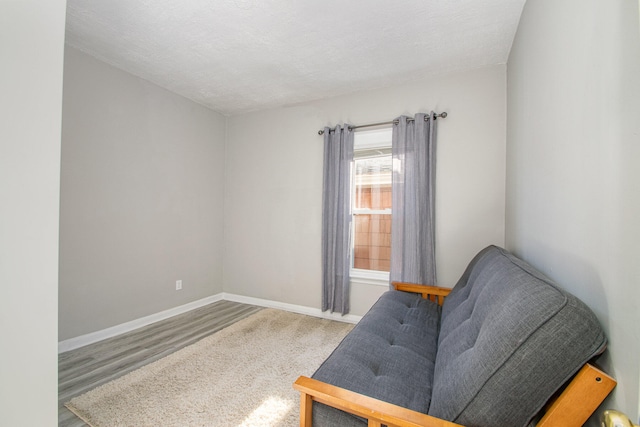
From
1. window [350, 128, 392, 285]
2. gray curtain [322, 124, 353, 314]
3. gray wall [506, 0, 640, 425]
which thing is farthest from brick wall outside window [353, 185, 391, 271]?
gray wall [506, 0, 640, 425]

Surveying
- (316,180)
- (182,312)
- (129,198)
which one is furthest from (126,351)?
(316,180)

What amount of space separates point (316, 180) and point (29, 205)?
255 cm

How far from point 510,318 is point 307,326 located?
7.84 ft

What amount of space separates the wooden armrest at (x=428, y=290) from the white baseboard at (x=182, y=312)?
3.08 ft

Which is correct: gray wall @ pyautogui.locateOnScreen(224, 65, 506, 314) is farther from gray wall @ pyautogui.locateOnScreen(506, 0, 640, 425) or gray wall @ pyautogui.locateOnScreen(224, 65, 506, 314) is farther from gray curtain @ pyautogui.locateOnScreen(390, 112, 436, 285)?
gray wall @ pyautogui.locateOnScreen(506, 0, 640, 425)

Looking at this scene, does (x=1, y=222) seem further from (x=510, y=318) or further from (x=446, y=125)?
(x=446, y=125)

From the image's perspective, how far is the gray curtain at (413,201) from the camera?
8.68ft

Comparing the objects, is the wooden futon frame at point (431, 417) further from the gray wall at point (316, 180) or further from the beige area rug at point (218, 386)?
the gray wall at point (316, 180)

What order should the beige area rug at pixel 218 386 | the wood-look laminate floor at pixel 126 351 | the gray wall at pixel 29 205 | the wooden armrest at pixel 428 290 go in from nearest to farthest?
the gray wall at pixel 29 205 < the beige area rug at pixel 218 386 < the wood-look laminate floor at pixel 126 351 < the wooden armrest at pixel 428 290

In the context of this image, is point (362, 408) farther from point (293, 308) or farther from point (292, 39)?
point (293, 308)

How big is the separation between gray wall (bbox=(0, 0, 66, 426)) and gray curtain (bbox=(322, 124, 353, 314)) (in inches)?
92.1

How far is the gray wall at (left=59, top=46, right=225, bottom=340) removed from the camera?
235 centimetres

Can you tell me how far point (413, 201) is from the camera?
2.71 meters

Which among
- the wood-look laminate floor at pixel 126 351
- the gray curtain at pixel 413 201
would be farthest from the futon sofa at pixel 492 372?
the wood-look laminate floor at pixel 126 351
